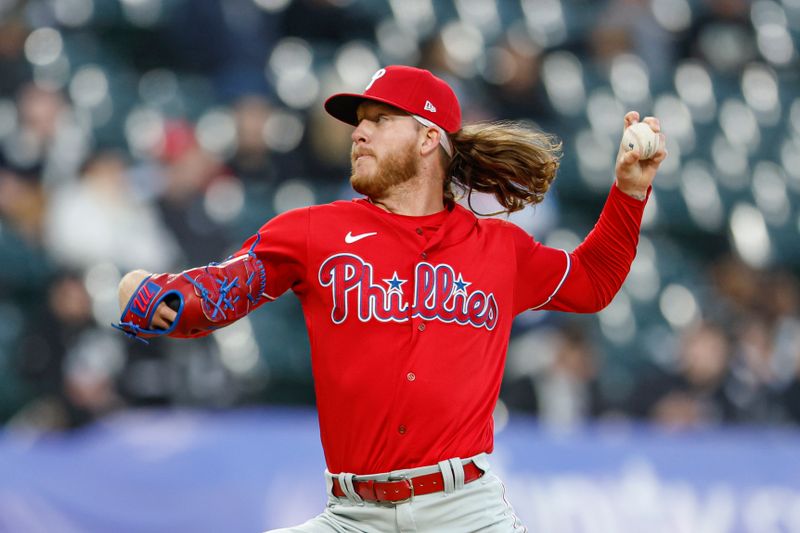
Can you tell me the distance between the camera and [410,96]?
11.7ft

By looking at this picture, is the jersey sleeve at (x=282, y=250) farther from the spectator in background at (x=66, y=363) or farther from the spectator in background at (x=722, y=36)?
the spectator in background at (x=722, y=36)

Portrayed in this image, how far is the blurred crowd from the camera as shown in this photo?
6.82 metres

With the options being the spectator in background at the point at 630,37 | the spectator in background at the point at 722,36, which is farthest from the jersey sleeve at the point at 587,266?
the spectator in background at the point at 722,36

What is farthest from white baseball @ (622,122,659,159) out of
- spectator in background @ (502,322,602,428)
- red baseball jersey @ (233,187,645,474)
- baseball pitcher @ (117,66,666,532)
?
spectator in background @ (502,322,602,428)

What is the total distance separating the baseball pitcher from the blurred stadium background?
72.3 inches

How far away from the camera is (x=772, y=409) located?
7.80m

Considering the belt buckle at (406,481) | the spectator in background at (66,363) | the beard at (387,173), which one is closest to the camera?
the belt buckle at (406,481)

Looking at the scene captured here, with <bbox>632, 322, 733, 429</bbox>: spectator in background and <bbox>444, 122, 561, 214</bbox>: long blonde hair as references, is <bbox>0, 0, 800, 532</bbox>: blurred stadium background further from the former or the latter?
<bbox>444, 122, 561, 214</bbox>: long blonde hair

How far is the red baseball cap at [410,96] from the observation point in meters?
3.55

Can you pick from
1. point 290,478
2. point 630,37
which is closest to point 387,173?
point 290,478

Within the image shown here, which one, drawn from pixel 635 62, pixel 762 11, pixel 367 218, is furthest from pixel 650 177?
pixel 762 11

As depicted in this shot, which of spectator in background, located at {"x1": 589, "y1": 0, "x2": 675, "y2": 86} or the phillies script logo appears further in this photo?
spectator in background, located at {"x1": 589, "y1": 0, "x2": 675, "y2": 86}

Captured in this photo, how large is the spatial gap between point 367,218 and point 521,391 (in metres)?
3.74

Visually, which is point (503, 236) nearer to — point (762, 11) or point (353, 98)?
point (353, 98)
